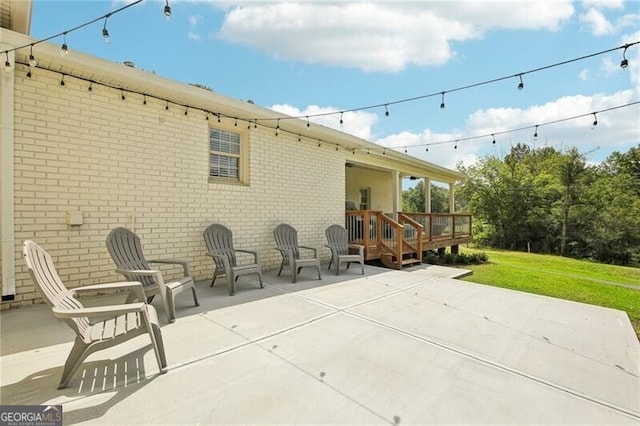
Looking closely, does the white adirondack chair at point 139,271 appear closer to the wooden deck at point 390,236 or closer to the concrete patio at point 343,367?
the concrete patio at point 343,367

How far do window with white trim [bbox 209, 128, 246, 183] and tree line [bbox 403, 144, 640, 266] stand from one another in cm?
1934

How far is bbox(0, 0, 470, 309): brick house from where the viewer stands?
3818mm

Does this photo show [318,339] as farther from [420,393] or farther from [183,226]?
[183,226]

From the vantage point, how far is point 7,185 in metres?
3.68

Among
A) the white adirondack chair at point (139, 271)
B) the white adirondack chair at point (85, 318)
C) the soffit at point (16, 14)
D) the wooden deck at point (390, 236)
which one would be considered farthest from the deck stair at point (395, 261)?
the soffit at point (16, 14)

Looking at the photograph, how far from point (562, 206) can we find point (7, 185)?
22.9 m

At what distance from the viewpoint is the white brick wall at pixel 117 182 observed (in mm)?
3924

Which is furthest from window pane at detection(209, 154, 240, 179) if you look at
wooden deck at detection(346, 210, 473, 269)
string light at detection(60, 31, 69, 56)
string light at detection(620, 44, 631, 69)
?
string light at detection(620, 44, 631, 69)

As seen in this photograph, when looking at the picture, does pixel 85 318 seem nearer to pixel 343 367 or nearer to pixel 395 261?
pixel 343 367

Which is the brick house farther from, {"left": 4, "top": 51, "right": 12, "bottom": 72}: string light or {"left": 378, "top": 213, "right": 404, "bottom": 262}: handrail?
{"left": 378, "top": 213, "right": 404, "bottom": 262}: handrail

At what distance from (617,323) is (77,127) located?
25.0ft

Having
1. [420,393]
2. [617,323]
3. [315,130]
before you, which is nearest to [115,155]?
[315,130]

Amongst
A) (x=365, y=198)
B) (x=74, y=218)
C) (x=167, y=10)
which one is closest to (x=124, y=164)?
(x=74, y=218)

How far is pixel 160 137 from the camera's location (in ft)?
16.5
